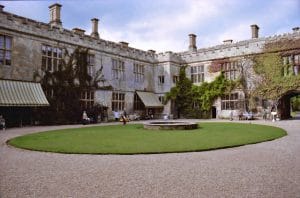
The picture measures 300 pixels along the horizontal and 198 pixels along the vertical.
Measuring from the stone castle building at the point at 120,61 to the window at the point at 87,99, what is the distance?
0.30 ft

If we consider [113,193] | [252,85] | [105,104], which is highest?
[252,85]

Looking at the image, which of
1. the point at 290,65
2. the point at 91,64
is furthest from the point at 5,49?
the point at 290,65

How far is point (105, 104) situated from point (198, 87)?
1069cm

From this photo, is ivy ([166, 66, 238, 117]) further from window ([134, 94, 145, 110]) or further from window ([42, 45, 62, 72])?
window ([42, 45, 62, 72])

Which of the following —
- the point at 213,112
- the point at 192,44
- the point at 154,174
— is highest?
the point at 192,44

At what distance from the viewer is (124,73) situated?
Answer: 28.7 meters

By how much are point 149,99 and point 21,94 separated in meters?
14.7

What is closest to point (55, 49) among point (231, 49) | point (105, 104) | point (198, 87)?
point (105, 104)

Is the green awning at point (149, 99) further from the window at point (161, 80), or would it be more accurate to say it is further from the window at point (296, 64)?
the window at point (296, 64)

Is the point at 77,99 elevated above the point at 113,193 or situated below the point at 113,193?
above

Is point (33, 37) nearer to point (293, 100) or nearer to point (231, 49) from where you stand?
A: point (231, 49)

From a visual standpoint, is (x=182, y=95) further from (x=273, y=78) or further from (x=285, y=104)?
(x=285, y=104)

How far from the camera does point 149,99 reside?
30.6 meters

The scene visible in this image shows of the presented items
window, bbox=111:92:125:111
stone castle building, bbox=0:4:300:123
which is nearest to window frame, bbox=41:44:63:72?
stone castle building, bbox=0:4:300:123
